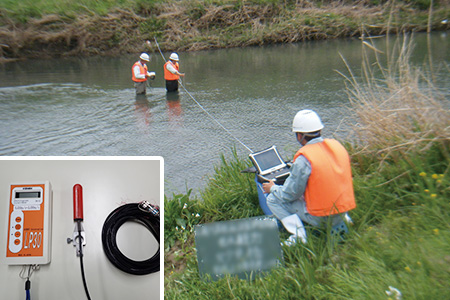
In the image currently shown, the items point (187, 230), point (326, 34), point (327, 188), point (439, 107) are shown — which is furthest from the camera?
point (326, 34)

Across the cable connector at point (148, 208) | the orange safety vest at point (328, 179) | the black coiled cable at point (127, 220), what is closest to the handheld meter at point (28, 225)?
the black coiled cable at point (127, 220)

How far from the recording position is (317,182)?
420 cm

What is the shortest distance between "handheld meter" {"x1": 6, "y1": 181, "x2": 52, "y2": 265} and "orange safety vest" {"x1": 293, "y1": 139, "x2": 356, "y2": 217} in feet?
7.08

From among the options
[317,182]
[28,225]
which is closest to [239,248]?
[317,182]

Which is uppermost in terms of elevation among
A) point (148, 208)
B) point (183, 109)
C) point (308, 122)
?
point (183, 109)

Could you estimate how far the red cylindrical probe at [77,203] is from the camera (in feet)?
10.0

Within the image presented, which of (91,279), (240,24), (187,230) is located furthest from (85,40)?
(91,279)

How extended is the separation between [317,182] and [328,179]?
0.10m

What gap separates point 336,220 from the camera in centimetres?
432

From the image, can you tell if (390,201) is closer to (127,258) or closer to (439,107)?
(439,107)

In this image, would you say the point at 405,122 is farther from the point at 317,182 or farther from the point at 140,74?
the point at 140,74

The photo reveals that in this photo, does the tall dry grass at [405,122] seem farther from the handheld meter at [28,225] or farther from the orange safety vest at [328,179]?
the handheld meter at [28,225]

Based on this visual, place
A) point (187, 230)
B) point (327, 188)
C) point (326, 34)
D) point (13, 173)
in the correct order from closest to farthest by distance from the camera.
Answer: point (13, 173)
point (327, 188)
point (187, 230)
point (326, 34)

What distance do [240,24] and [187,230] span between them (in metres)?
23.9
